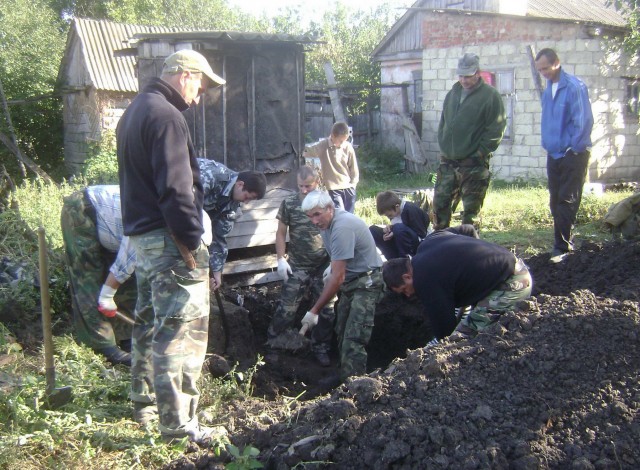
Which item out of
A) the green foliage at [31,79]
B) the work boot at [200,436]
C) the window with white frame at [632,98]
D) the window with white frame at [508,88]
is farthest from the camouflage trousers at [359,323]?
the green foliage at [31,79]

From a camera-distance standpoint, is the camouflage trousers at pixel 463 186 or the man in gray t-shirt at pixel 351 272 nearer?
the man in gray t-shirt at pixel 351 272

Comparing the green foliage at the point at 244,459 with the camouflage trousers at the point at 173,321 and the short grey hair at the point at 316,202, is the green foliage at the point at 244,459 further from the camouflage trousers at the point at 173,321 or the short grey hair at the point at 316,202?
the short grey hair at the point at 316,202

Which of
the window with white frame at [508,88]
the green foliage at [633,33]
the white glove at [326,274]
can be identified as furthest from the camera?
the window with white frame at [508,88]

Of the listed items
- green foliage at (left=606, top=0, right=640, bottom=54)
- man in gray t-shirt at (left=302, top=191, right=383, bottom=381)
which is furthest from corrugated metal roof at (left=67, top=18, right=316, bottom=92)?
man in gray t-shirt at (left=302, top=191, right=383, bottom=381)

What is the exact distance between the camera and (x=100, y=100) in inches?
606

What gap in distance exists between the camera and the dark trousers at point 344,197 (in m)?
7.72

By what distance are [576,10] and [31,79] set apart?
14078mm

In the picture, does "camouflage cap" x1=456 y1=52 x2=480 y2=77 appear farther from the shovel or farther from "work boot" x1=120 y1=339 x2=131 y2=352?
the shovel

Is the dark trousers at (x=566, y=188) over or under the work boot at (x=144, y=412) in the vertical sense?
over

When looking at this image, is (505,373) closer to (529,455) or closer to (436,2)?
(529,455)

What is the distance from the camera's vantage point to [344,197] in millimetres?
7879

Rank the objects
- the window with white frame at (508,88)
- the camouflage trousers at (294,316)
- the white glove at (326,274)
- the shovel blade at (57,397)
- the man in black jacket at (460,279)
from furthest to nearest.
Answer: the window with white frame at (508,88), the camouflage trousers at (294,316), the white glove at (326,274), the man in black jacket at (460,279), the shovel blade at (57,397)

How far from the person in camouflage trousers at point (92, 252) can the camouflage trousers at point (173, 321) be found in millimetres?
1293

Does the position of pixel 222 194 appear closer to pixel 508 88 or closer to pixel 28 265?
pixel 28 265
